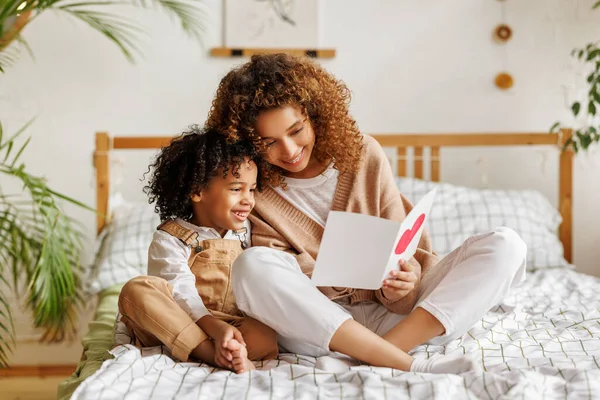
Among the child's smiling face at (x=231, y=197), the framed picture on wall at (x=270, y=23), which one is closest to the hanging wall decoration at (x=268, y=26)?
the framed picture on wall at (x=270, y=23)

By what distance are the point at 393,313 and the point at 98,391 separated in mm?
663

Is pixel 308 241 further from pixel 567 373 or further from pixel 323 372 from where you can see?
pixel 567 373

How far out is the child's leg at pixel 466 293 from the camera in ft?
4.51

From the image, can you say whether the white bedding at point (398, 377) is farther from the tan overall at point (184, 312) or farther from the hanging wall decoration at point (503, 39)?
the hanging wall decoration at point (503, 39)

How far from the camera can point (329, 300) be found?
1.34m

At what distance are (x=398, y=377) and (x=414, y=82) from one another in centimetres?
198

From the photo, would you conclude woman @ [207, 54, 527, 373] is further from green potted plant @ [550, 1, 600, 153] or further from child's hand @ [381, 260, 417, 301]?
Result: green potted plant @ [550, 1, 600, 153]

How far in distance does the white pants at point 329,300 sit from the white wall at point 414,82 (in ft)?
5.13

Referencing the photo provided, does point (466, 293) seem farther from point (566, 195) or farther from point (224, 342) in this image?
point (566, 195)

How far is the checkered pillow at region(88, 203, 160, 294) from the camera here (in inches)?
88.9

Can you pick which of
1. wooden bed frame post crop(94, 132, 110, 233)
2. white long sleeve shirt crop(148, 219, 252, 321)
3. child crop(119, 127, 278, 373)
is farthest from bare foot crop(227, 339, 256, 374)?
wooden bed frame post crop(94, 132, 110, 233)

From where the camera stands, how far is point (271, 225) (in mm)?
1664

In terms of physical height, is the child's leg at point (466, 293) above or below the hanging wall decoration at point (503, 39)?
below

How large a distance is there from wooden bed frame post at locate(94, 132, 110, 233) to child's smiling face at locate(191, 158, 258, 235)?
119 centimetres
